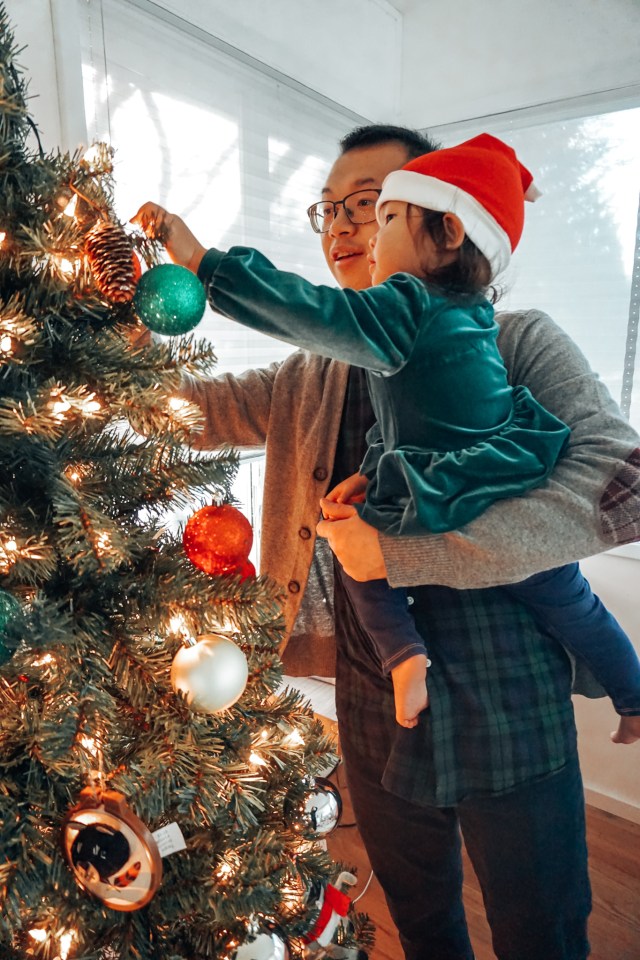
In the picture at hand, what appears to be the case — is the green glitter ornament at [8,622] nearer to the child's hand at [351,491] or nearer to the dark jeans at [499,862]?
the child's hand at [351,491]

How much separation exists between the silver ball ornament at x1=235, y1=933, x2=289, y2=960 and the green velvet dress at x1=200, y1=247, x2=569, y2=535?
558 mm

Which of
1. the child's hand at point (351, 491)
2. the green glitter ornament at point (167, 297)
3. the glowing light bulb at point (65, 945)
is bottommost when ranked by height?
the glowing light bulb at point (65, 945)

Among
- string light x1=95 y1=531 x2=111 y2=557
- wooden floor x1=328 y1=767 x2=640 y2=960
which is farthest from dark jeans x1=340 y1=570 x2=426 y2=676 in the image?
wooden floor x1=328 y1=767 x2=640 y2=960

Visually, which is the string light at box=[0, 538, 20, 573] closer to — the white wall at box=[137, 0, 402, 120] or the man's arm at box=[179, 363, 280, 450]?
the man's arm at box=[179, 363, 280, 450]

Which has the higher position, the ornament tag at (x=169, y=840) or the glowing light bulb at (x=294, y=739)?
the glowing light bulb at (x=294, y=739)

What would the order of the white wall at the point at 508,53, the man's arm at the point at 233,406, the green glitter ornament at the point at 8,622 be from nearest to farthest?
the green glitter ornament at the point at 8,622 → the man's arm at the point at 233,406 → the white wall at the point at 508,53

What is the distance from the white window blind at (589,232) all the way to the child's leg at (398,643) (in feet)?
4.49

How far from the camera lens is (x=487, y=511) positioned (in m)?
0.87

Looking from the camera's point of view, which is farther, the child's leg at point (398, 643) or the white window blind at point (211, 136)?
the white window blind at point (211, 136)

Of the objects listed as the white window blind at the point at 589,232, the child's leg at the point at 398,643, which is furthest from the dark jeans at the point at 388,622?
the white window blind at the point at 589,232

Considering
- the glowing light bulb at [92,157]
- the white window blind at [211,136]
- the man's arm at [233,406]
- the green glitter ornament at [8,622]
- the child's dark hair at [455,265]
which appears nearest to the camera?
the green glitter ornament at [8,622]

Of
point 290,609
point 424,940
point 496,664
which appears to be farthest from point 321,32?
point 424,940

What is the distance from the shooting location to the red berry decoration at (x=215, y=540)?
2.19 feet

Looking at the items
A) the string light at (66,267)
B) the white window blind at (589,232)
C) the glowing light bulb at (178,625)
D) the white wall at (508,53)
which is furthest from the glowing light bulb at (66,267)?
the white wall at (508,53)
